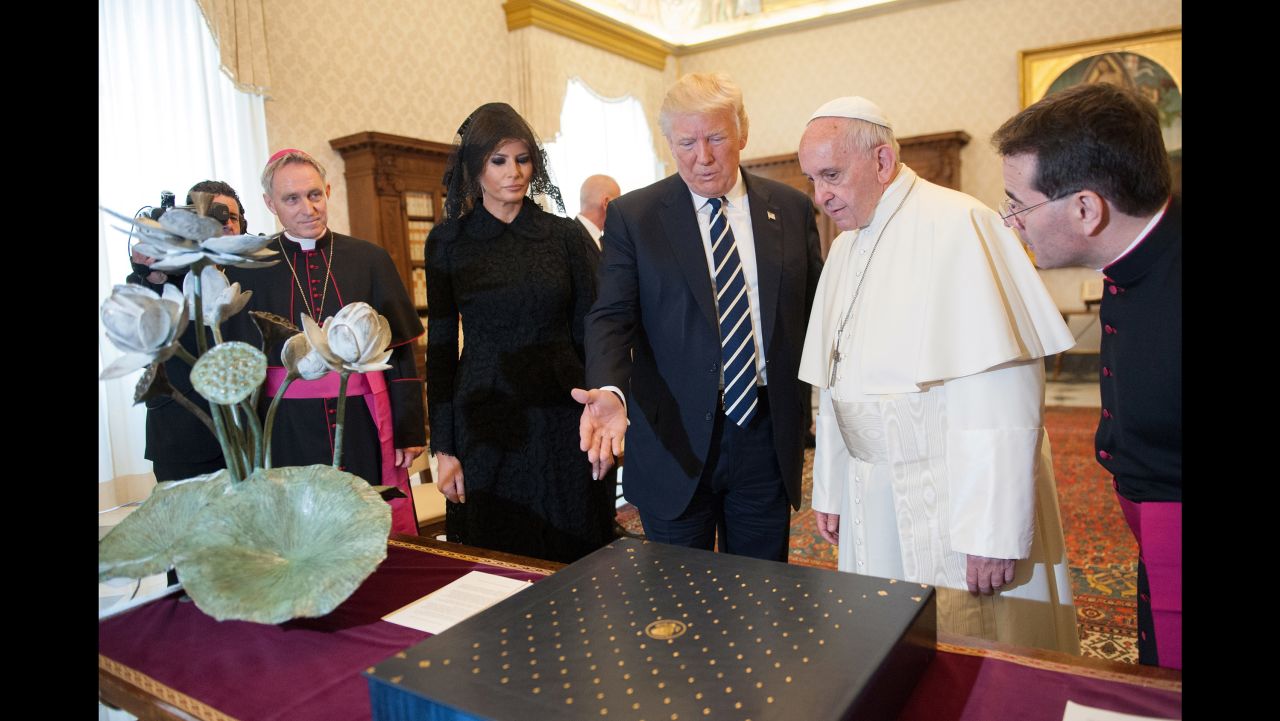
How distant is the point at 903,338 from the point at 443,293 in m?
1.43

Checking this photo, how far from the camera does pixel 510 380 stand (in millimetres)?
2609

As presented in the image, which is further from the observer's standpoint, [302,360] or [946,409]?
[946,409]

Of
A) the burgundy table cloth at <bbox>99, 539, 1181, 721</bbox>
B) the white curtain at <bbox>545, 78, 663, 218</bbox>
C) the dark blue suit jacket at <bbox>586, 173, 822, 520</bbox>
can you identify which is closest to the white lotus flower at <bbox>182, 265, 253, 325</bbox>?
the burgundy table cloth at <bbox>99, 539, 1181, 721</bbox>

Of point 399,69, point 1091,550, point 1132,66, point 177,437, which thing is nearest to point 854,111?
point 177,437

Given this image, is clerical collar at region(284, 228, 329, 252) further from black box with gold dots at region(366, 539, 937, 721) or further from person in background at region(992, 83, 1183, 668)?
person in background at region(992, 83, 1183, 668)

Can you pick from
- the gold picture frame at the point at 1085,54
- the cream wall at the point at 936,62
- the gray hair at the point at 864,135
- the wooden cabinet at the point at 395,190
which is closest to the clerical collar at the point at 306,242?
the gray hair at the point at 864,135

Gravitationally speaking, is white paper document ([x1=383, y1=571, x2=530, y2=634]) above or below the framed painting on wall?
below

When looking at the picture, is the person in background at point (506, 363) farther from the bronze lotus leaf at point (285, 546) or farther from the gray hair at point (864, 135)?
the bronze lotus leaf at point (285, 546)

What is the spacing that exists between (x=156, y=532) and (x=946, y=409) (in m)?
1.54

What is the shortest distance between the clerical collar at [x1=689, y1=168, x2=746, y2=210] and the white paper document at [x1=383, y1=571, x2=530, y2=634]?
1219 millimetres

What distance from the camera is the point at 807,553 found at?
4.45 meters

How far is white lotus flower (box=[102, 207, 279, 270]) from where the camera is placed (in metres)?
1.20

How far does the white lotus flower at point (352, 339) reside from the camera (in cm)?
133

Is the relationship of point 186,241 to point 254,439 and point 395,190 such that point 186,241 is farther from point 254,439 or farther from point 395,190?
point 395,190
